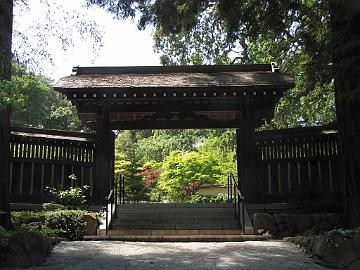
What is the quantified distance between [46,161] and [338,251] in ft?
29.3

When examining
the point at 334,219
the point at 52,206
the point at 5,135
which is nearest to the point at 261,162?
the point at 334,219

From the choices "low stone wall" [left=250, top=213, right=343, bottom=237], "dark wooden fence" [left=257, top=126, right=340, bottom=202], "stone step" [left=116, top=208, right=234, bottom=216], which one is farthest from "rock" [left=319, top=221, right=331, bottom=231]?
"stone step" [left=116, top=208, right=234, bottom=216]

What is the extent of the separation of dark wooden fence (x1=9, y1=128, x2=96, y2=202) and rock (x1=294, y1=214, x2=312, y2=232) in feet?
20.7

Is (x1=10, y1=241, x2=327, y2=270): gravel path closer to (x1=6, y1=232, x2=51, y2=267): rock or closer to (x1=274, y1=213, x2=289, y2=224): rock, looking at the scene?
(x1=6, y1=232, x2=51, y2=267): rock

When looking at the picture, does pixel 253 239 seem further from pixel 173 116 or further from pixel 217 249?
pixel 173 116

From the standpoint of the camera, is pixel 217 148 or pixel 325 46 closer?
pixel 325 46

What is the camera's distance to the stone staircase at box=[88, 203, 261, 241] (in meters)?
10.2

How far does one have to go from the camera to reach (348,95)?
9359mm

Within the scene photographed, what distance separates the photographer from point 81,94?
1289 cm

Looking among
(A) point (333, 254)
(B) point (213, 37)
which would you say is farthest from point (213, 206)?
(B) point (213, 37)

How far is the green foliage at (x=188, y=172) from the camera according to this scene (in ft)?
69.7

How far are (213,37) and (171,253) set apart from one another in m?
17.5

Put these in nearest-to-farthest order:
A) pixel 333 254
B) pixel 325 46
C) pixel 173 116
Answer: pixel 333 254 < pixel 325 46 < pixel 173 116

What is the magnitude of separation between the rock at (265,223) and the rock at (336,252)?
11.4 ft
